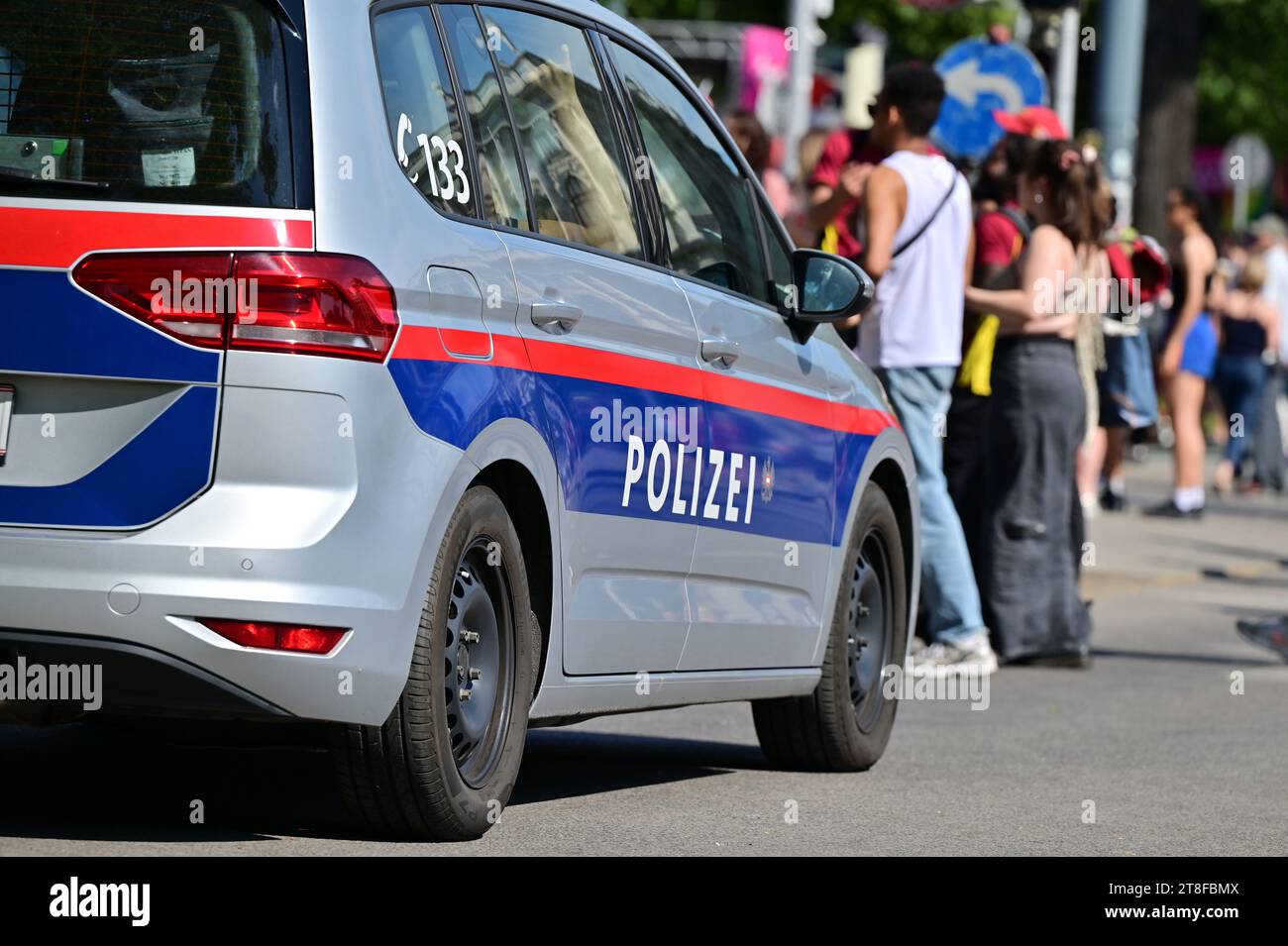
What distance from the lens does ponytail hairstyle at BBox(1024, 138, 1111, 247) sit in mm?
10680

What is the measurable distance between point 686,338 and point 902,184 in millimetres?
3811

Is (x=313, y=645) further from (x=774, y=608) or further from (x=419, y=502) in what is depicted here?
(x=774, y=608)

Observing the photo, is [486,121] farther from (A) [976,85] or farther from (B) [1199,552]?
(B) [1199,552]

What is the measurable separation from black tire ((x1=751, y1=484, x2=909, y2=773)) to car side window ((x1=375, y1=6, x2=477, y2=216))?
231 centimetres

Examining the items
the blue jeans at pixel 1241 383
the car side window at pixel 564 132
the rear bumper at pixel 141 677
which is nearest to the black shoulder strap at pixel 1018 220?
the car side window at pixel 564 132

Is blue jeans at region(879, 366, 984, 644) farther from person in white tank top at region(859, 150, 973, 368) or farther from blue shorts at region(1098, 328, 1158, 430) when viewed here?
blue shorts at region(1098, 328, 1158, 430)

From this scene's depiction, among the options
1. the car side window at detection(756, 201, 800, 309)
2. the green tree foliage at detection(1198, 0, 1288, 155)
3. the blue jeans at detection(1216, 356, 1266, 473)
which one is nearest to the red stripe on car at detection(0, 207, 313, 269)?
the car side window at detection(756, 201, 800, 309)

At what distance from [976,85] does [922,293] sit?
508 centimetres

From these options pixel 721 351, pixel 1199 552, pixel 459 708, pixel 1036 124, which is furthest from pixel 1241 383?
pixel 459 708

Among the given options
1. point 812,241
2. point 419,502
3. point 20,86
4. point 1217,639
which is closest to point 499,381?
point 419,502

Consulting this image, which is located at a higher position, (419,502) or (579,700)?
(419,502)

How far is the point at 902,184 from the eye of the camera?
991cm
